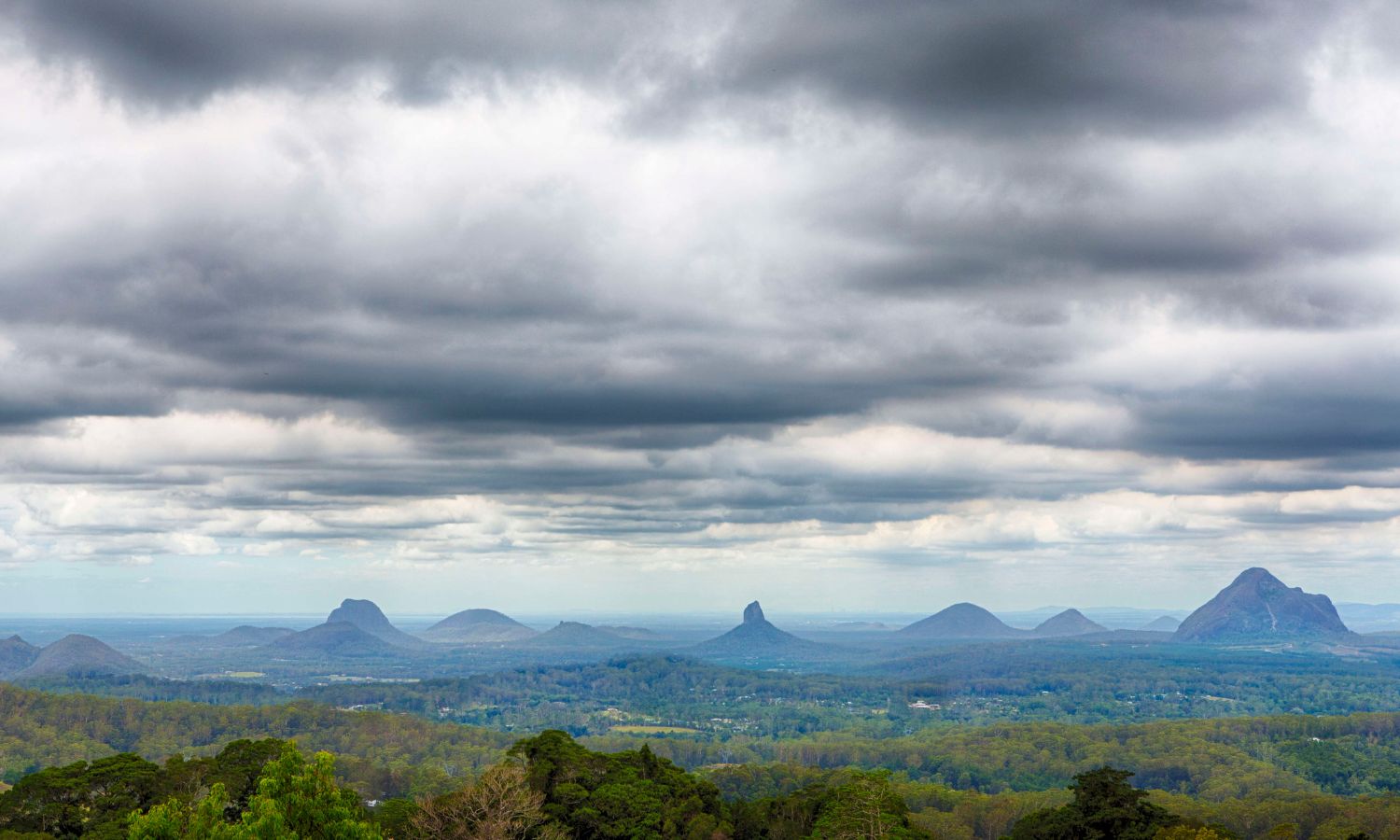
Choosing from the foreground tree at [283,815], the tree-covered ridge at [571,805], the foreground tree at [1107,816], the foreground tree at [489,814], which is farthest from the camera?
the foreground tree at [1107,816]

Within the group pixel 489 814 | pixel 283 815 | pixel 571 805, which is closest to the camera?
pixel 283 815

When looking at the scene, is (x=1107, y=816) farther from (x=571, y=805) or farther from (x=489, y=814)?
(x=489, y=814)

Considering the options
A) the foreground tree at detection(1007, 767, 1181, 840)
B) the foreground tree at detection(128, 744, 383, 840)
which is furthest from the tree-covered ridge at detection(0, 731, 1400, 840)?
the foreground tree at detection(128, 744, 383, 840)

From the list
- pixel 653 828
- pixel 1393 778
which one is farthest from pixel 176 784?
pixel 1393 778

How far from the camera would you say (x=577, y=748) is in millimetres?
87875

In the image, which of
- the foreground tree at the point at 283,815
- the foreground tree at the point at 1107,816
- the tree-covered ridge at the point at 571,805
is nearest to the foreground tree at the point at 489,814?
the tree-covered ridge at the point at 571,805

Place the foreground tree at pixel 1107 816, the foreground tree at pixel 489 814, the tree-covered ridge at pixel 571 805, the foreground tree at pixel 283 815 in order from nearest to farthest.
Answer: the foreground tree at pixel 283 815 < the foreground tree at pixel 489 814 < the tree-covered ridge at pixel 571 805 < the foreground tree at pixel 1107 816

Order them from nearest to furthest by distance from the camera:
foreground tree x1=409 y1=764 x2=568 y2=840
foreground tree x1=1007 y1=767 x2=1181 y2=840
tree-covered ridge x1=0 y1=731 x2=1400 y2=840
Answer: foreground tree x1=409 y1=764 x2=568 y2=840
tree-covered ridge x1=0 y1=731 x2=1400 y2=840
foreground tree x1=1007 y1=767 x2=1181 y2=840

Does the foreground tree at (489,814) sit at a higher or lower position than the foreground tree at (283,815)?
lower

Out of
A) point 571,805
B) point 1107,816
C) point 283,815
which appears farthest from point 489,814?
point 1107,816

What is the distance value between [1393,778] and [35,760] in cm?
23611

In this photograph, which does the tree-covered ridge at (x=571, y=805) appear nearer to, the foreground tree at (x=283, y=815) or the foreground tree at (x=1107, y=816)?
the foreground tree at (x=1107, y=816)

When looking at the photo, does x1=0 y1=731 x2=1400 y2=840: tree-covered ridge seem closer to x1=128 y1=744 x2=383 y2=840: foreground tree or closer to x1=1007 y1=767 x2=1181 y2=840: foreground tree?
x1=1007 y1=767 x2=1181 y2=840: foreground tree

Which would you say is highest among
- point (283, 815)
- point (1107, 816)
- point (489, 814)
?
point (283, 815)
